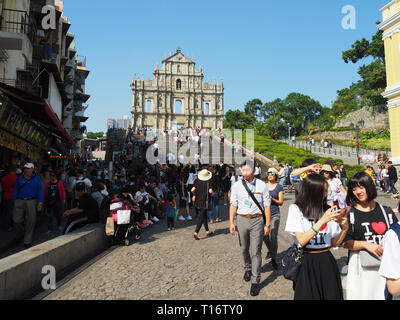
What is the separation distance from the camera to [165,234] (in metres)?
7.30

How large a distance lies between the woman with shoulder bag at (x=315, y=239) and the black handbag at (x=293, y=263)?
29 mm

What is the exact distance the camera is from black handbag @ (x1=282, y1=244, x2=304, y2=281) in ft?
8.17

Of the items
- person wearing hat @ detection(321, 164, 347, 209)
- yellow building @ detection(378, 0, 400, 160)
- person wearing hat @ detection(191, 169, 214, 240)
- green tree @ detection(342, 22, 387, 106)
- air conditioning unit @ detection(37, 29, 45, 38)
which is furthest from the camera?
green tree @ detection(342, 22, 387, 106)

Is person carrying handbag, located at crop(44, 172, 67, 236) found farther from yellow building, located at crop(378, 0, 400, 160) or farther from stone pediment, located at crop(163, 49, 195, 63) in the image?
stone pediment, located at crop(163, 49, 195, 63)

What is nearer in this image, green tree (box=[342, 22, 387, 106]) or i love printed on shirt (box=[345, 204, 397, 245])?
i love printed on shirt (box=[345, 204, 397, 245])

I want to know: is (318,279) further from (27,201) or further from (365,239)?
(27,201)

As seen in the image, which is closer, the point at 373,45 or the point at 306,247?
the point at 306,247

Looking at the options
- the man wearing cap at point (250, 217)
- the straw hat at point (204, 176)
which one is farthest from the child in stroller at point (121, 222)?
the man wearing cap at point (250, 217)

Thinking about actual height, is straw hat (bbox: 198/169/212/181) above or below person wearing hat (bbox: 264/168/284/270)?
above

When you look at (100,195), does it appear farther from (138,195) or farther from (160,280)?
(160,280)

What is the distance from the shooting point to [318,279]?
2400 mm

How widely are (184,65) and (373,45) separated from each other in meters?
44.1

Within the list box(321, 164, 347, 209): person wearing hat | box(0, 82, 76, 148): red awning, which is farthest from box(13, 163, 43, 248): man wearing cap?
box(321, 164, 347, 209): person wearing hat

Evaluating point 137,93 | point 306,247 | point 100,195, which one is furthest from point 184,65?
point 306,247
